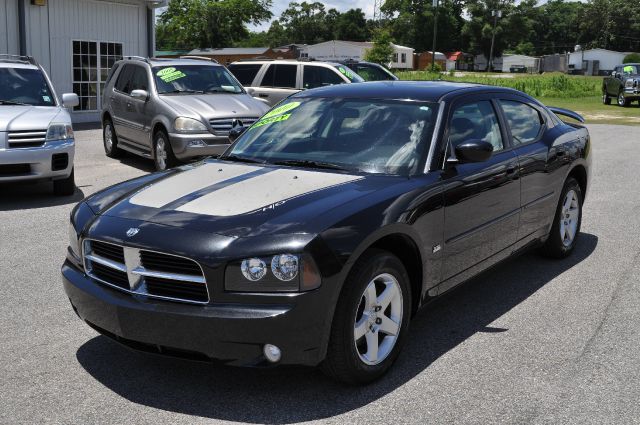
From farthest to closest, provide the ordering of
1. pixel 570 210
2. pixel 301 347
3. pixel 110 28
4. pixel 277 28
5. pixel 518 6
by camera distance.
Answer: pixel 277 28 → pixel 518 6 → pixel 110 28 → pixel 570 210 → pixel 301 347

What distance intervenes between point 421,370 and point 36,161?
6611 millimetres

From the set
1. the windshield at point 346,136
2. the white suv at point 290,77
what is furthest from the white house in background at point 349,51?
the windshield at point 346,136

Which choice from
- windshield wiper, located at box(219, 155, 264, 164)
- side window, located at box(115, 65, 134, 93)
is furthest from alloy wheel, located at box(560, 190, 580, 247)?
side window, located at box(115, 65, 134, 93)

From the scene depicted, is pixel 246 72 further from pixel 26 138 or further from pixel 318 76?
pixel 26 138

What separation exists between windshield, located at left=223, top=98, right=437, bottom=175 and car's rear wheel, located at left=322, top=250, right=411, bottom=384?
83 cm

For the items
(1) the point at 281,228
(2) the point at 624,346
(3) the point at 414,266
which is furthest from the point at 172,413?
(2) the point at 624,346

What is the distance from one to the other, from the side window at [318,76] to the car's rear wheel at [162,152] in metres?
5.25

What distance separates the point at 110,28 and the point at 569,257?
16910 millimetres

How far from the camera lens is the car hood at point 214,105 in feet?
37.3

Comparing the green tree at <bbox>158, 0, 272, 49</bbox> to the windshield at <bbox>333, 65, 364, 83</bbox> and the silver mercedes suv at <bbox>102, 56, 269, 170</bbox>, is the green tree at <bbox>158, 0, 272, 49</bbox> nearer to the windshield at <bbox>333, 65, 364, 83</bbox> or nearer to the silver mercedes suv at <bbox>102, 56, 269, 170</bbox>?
the windshield at <bbox>333, 65, 364, 83</bbox>

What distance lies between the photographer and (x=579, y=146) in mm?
6988

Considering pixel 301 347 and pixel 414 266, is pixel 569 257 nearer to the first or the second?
pixel 414 266

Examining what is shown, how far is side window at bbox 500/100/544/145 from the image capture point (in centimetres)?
598

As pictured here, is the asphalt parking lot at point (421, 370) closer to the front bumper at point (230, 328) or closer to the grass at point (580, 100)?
the front bumper at point (230, 328)
